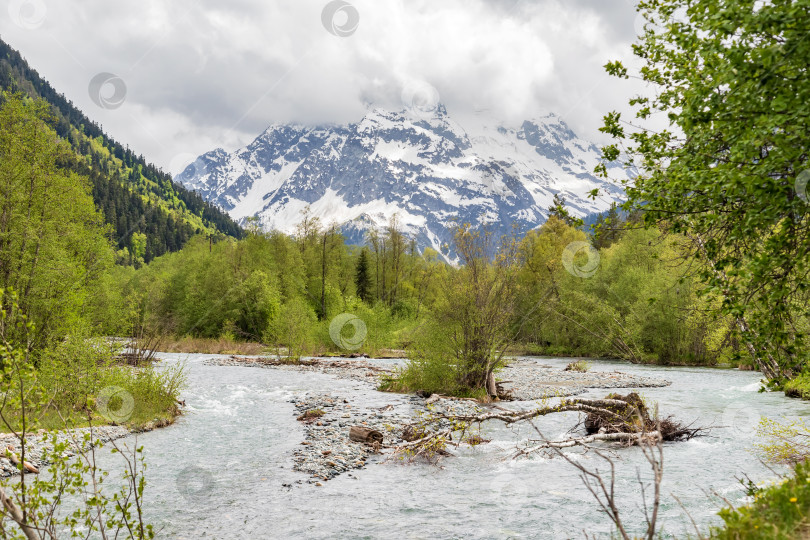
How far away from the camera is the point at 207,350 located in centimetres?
4806

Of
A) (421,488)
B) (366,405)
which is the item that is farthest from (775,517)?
(366,405)

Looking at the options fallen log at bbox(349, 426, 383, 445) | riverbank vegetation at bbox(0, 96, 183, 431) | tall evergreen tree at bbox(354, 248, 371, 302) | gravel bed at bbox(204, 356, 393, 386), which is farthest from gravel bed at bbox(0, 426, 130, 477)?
tall evergreen tree at bbox(354, 248, 371, 302)

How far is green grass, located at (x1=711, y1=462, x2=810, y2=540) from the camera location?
12.4ft

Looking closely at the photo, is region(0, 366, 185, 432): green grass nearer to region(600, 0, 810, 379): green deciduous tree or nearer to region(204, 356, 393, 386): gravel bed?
region(204, 356, 393, 386): gravel bed

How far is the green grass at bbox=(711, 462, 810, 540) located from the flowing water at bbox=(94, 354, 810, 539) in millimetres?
1345

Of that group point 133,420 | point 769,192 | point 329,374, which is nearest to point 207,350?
point 329,374

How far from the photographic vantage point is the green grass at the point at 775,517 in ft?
12.4

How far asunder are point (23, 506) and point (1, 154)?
19.6 metres

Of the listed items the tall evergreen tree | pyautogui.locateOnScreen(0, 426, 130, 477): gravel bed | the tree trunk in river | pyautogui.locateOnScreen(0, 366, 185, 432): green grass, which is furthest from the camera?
the tall evergreen tree

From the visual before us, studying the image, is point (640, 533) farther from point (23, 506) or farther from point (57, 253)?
point (57, 253)

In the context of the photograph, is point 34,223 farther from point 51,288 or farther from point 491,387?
point 491,387

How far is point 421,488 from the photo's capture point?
10.3m

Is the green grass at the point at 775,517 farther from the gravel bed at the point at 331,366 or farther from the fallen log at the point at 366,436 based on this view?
the gravel bed at the point at 331,366

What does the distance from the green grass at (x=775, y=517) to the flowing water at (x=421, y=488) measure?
134 centimetres
